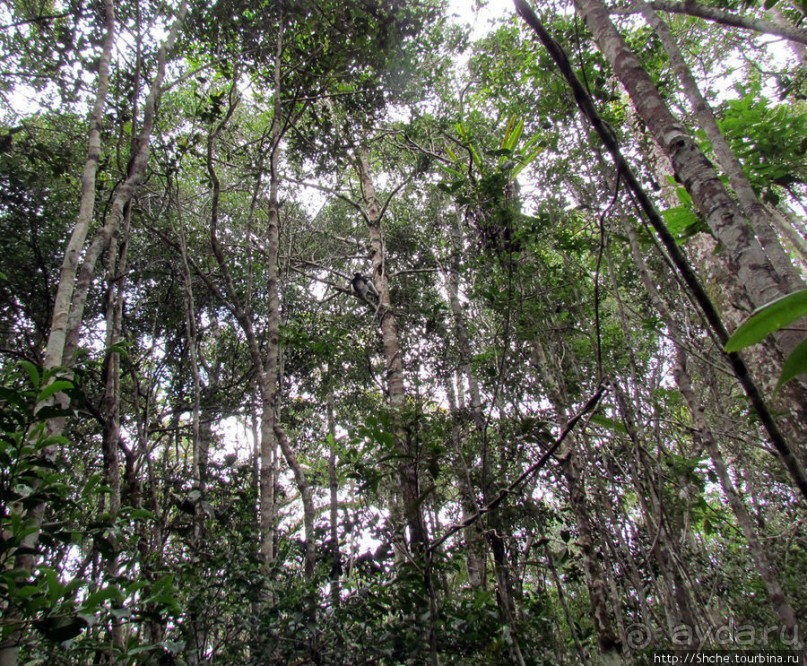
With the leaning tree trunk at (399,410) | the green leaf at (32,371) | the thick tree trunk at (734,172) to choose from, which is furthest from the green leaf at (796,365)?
the green leaf at (32,371)

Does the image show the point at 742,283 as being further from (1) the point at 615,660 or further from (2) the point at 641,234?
(1) the point at 615,660

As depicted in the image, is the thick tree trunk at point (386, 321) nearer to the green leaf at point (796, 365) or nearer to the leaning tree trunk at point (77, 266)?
the leaning tree trunk at point (77, 266)

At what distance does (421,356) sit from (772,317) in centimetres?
611

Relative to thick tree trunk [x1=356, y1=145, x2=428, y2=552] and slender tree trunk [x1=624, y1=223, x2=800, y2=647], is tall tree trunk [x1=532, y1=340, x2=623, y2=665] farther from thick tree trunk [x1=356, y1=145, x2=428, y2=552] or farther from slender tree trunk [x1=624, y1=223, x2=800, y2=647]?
thick tree trunk [x1=356, y1=145, x2=428, y2=552]

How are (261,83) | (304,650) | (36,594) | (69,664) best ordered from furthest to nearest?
1. (261,83)
2. (304,650)
3. (69,664)
4. (36,594)

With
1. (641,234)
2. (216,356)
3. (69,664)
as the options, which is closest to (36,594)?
(69,664)

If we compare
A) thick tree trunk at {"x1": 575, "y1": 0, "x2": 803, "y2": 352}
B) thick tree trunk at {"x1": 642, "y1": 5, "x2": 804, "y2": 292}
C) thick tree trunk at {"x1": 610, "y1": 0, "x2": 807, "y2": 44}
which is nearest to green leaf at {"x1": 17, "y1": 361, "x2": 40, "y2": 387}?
thick tree trunk at {"x1": 575, "y1": 0, "x2": 803, "y2": 352}

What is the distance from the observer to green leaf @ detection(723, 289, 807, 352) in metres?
0.49

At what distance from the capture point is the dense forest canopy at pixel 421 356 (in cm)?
179

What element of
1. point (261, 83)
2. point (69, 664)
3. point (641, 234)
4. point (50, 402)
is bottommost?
point (69, 664)

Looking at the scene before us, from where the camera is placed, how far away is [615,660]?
252 centimetres

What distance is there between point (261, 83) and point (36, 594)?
5642 millimetres

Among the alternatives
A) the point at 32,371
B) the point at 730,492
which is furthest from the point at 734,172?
the point at 32,371

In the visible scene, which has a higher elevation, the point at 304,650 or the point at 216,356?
the point at 216,356
